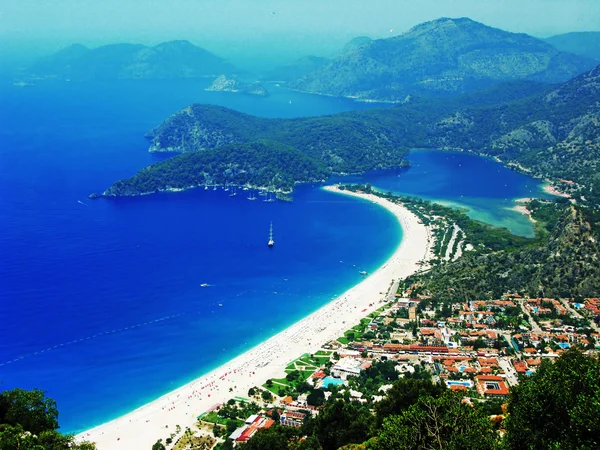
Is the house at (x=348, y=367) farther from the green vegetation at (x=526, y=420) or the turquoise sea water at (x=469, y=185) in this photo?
the turquoise sea water at (x=469, y=185)

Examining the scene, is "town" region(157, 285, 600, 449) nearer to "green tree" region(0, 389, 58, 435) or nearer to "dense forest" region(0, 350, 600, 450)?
"dense forest" region(0, 350, 600, 450)

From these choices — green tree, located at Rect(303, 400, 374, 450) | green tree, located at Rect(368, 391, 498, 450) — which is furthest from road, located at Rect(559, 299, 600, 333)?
green tree, located at Rect(368, 391, 498, 450)

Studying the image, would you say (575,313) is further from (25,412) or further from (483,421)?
(25,412)

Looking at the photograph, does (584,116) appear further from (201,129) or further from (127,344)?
(127,344)

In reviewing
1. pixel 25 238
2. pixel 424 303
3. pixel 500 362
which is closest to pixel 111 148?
pixel 25 238

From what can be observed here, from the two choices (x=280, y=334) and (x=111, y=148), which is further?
(x=111, y=148)

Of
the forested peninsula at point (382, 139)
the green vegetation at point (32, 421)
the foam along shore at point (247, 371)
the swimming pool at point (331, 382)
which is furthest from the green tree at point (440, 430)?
the forested peninsula at point (382, 139)

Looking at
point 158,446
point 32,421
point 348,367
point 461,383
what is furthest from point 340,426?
point 348,367
